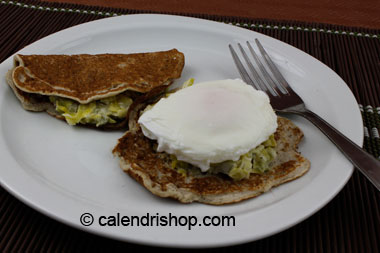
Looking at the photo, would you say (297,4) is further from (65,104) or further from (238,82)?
(65,104)

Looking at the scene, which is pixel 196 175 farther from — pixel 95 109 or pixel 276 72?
pixel 276 72

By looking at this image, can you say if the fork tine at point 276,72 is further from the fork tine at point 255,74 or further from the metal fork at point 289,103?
the fork tine at point 255,74

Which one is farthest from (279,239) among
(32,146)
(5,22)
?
(5,22)

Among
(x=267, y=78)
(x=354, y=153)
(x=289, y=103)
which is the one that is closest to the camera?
(x=354, y=153)

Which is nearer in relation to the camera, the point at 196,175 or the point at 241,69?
the point at 196,175

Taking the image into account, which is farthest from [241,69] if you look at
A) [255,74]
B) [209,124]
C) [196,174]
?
[196,174]

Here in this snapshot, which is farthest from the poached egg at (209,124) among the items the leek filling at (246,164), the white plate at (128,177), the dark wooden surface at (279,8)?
the dark wooden surface at (279,8)
